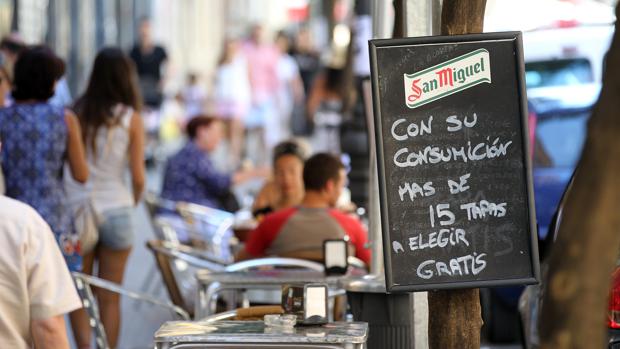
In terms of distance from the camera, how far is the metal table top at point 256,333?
16.9 feet

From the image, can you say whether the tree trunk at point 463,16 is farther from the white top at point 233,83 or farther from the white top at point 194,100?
the white top at point 194,100

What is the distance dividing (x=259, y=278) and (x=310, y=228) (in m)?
1.19

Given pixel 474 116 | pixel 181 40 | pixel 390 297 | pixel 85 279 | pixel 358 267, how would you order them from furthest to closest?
pixel 181 40, pixel 358 267, pixel 85 279, pixel 390 297, pixel 474 116

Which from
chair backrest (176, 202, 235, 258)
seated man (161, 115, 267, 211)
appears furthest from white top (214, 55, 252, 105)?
chair backrest (176, 202, 235, 258)

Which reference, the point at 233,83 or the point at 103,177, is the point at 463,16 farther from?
the point at 233,83

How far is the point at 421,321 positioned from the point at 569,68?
642cm

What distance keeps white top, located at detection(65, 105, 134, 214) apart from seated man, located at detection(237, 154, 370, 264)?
1043 mm

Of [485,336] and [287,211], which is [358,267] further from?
[485,336]

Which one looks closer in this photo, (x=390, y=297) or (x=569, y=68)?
(x=390, y=297)

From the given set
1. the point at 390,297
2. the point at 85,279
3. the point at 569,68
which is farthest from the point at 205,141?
the point at 390,297

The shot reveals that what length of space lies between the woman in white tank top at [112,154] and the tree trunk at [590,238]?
5.47 metres

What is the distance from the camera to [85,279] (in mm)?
7105

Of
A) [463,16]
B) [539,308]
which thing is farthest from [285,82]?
[463,16]

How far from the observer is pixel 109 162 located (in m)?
9.24
